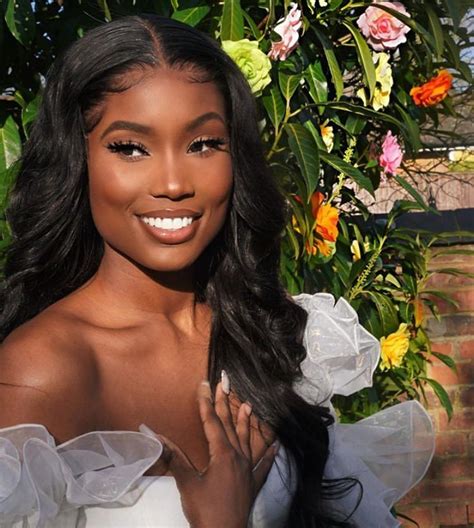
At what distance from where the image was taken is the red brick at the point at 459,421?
4078mm

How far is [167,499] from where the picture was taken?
1.49 m

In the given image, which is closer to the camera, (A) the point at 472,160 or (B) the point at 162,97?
(B) the point at 162,97

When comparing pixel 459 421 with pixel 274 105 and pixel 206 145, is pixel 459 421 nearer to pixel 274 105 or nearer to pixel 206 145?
pixel 274 105

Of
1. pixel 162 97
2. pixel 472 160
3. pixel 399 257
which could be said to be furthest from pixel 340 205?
pixel 162 97

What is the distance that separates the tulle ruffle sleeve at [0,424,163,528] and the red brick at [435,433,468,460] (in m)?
2.80

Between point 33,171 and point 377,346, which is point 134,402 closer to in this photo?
point 33,171

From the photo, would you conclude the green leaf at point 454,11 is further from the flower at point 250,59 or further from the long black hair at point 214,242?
the long black hair at point 214,242

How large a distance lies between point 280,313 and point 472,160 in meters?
2.25

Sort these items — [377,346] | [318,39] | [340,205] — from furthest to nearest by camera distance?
[340,205], [318,39], [377,346]

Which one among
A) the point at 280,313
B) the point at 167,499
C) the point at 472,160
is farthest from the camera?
the point at 472,160

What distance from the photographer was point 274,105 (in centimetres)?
243

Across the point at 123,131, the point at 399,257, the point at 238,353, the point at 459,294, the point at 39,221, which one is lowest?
the point at 459,294

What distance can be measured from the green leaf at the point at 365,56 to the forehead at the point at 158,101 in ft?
3.55

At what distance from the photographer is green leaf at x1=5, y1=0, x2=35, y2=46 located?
2160 millimetres
